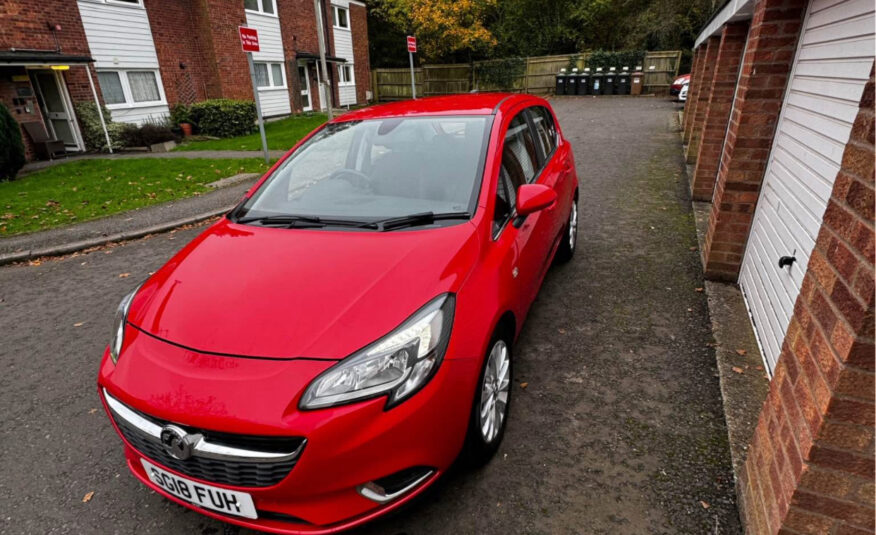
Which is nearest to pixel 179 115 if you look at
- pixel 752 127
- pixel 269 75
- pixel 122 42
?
pixel 122 42

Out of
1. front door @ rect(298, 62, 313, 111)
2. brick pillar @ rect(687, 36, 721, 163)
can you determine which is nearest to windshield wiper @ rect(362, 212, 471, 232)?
brick pillar @ rect(687, 36, 721, 163)

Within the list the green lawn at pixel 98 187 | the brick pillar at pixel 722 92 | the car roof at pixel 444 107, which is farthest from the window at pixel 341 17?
the car roof at pixel 444 107

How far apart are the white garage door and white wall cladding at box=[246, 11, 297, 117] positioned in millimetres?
18678

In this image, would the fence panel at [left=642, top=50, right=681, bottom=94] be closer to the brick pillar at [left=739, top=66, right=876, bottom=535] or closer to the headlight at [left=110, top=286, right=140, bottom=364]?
the brick pillar at [left=739, top=66, right=876, bottom=535]

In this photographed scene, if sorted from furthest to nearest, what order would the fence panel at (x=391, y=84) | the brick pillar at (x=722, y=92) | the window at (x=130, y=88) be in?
the fence panel at (x=391, y=84), the window at (x=130, y=88), the brick pillar at (x=722, y=92)

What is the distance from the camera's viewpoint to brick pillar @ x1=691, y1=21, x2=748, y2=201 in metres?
5.78

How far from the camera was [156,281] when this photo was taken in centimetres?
246

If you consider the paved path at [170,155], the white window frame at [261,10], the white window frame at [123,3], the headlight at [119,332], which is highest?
the white window frame at [261,10]

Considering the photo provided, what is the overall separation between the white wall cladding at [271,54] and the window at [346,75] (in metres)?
4.48

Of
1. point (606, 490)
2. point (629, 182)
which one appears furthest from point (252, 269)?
point (629, 182)

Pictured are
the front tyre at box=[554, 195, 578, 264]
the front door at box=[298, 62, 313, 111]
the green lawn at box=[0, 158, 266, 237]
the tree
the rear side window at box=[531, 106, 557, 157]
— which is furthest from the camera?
the tree

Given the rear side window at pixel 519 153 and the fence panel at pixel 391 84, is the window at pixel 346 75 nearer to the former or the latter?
the fence panel at pixel 391 84

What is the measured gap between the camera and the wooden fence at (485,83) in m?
22.5

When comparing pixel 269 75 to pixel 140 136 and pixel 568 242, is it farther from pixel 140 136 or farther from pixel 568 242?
pixel 568 242
